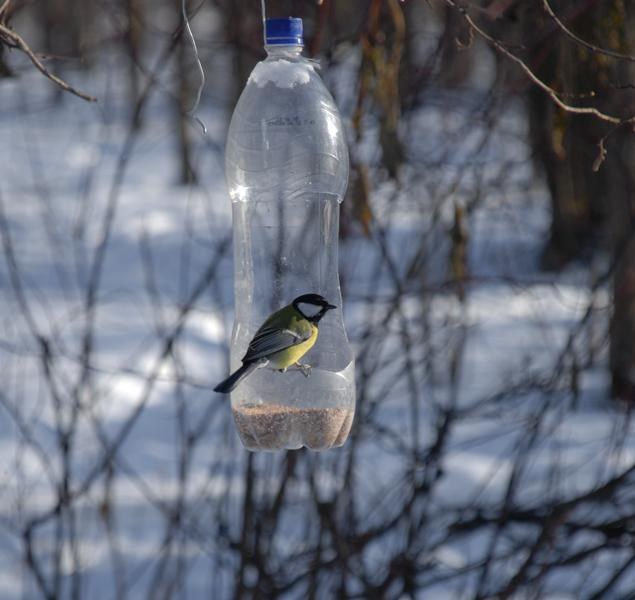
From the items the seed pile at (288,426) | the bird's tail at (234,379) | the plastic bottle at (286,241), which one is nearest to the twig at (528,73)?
the plastic bottle at (286,241)

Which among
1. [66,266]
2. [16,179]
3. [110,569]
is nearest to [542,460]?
[110,569]

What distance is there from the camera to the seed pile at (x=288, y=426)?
2.77 meters

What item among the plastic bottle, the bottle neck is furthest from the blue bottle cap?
the plastic bottle

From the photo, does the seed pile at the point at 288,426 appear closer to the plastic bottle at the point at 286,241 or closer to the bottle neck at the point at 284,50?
the plastic bottle at the point at 286,241

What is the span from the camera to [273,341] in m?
2.48

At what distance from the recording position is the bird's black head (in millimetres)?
2510

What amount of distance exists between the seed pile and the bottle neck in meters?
0.88

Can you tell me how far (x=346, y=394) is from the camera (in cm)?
288

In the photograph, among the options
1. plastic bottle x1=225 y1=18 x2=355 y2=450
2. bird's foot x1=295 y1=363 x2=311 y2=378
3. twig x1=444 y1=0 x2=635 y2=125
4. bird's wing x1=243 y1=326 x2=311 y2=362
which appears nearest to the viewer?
twig x1=444 y1=0 x2=635 y2=125

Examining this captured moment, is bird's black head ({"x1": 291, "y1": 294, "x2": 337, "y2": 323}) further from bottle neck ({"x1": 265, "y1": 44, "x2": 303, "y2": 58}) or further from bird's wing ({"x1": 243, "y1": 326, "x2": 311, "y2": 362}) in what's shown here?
bottle neck ({"x1": 265, "y1": 44, "x2": 303, "y2": 58})

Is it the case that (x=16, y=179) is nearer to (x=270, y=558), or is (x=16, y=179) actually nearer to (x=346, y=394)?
(x=270, y=558)

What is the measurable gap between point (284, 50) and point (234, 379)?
30.1 inches

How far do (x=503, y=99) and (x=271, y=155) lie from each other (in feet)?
6.45

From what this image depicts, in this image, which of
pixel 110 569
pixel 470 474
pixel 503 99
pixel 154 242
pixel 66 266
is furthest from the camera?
pixel 154 242
